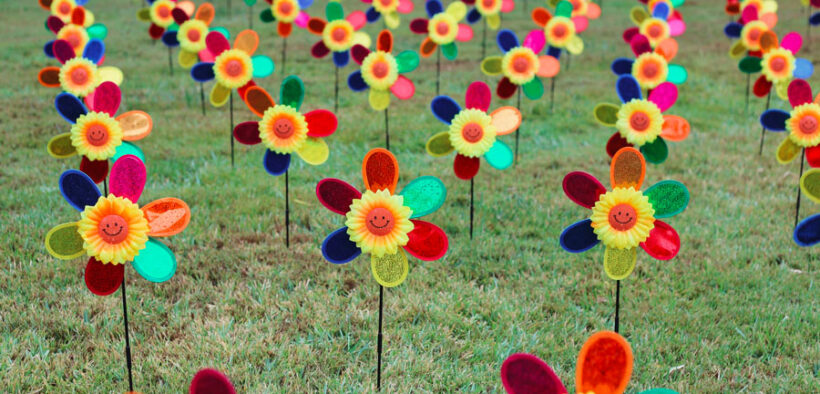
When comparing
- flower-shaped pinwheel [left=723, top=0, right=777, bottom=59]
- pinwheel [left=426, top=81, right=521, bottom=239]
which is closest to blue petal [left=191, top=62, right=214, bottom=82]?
pinwheel [left=426, top=81, right=521, bottom=239]

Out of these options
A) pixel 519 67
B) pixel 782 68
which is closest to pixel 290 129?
pixel 519 67

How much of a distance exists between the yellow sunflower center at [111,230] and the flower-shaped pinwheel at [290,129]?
4.41 ft

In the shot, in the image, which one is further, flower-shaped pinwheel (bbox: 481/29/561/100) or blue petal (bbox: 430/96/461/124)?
flower-shaped pinwheel (bbox: 481/29/561/100)

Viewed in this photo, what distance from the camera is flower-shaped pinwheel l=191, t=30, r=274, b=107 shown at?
172 inches

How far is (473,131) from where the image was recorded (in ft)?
11.5

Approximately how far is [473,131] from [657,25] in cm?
346

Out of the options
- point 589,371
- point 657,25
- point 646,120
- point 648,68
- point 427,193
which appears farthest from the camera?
point 657,25

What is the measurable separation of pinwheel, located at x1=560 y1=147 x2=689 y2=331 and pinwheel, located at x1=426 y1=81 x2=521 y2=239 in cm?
105

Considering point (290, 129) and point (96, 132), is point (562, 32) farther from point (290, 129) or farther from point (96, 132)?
point (96, 132)

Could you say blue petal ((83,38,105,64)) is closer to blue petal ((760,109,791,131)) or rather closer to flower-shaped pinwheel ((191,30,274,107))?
flower-shaped pinwheel ((191,30,274,107))

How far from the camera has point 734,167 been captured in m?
5.44

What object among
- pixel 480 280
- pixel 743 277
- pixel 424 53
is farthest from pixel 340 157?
pixel 743 277

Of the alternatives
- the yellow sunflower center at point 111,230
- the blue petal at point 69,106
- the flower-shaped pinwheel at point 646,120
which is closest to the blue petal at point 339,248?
the yellow sunflower center at point 111,230

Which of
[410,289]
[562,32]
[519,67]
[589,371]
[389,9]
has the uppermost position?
[389,9]
